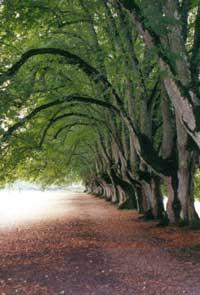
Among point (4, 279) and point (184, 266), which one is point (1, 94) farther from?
point (184, 266)

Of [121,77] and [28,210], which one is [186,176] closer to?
[121,77]

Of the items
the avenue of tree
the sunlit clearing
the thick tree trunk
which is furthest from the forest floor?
the sunlit clearing

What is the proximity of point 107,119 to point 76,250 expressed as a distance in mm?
10859

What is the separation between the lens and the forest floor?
998cm

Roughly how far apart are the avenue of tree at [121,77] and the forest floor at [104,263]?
302cm

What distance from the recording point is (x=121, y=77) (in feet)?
63.3

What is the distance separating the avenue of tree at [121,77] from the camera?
12797 mm

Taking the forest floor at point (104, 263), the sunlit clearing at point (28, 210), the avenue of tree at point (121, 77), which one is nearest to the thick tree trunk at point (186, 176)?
the avenue of tree at point (121, 77)

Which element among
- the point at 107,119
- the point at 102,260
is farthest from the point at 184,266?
the point at 107,119

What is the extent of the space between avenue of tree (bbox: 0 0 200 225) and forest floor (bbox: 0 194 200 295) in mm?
3019

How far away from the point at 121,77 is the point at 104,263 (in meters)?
8.58

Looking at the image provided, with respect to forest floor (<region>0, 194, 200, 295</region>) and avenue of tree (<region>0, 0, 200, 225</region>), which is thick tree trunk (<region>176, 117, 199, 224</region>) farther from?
forest floor (<region>0, 194, 200, 295</region>)

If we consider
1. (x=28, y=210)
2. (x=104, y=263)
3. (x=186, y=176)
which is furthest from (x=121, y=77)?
(x=28, y=210)

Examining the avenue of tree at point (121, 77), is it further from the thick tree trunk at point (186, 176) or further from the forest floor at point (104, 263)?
the forest floor at point (104, 263)
